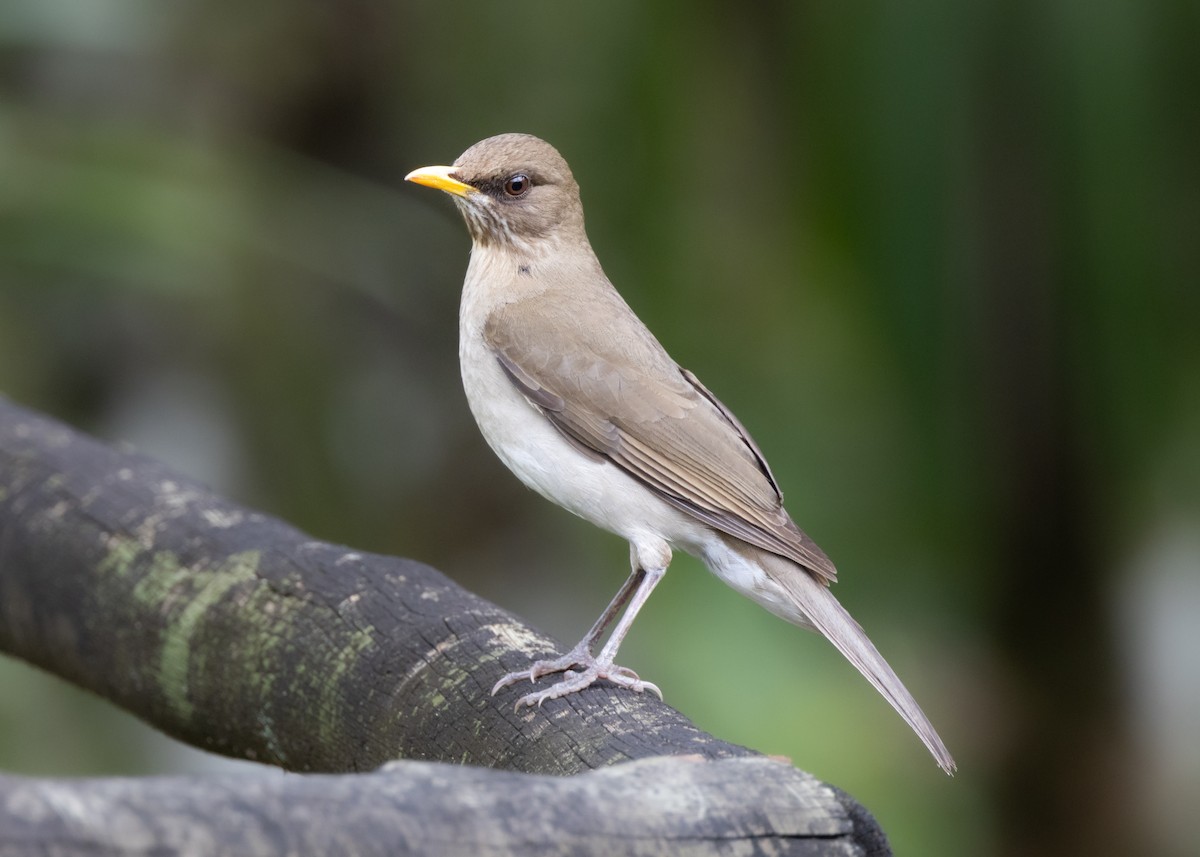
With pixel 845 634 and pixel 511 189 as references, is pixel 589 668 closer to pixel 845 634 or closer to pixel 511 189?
pixel 845 634

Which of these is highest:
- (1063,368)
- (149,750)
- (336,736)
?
(1063,368)

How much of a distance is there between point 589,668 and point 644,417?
0.74 m

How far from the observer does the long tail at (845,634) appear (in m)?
3.06

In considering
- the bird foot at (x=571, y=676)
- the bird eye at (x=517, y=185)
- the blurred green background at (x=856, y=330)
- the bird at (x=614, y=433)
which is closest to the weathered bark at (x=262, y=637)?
the bird foot at (x=571, y=676)

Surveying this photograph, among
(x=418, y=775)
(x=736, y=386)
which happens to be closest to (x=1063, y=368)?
(x=736, y=386)

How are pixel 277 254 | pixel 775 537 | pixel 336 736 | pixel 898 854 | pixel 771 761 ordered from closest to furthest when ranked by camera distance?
1. pixel 771 761
2. pixel 336 736
3. pixel 775 537
4. pixel 898 854
5. pixel 277 254

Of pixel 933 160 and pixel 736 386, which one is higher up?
pixel 933 160

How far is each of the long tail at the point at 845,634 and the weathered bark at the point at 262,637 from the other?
2.00 feet

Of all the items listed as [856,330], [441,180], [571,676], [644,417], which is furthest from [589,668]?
[856,330]

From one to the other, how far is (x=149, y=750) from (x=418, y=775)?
3.77 m

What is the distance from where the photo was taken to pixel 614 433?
351 centimetres

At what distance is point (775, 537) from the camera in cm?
337

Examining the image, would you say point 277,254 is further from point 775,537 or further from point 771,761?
point 771,761

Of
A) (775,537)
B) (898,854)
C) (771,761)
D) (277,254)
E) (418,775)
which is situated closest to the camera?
(418,775)
